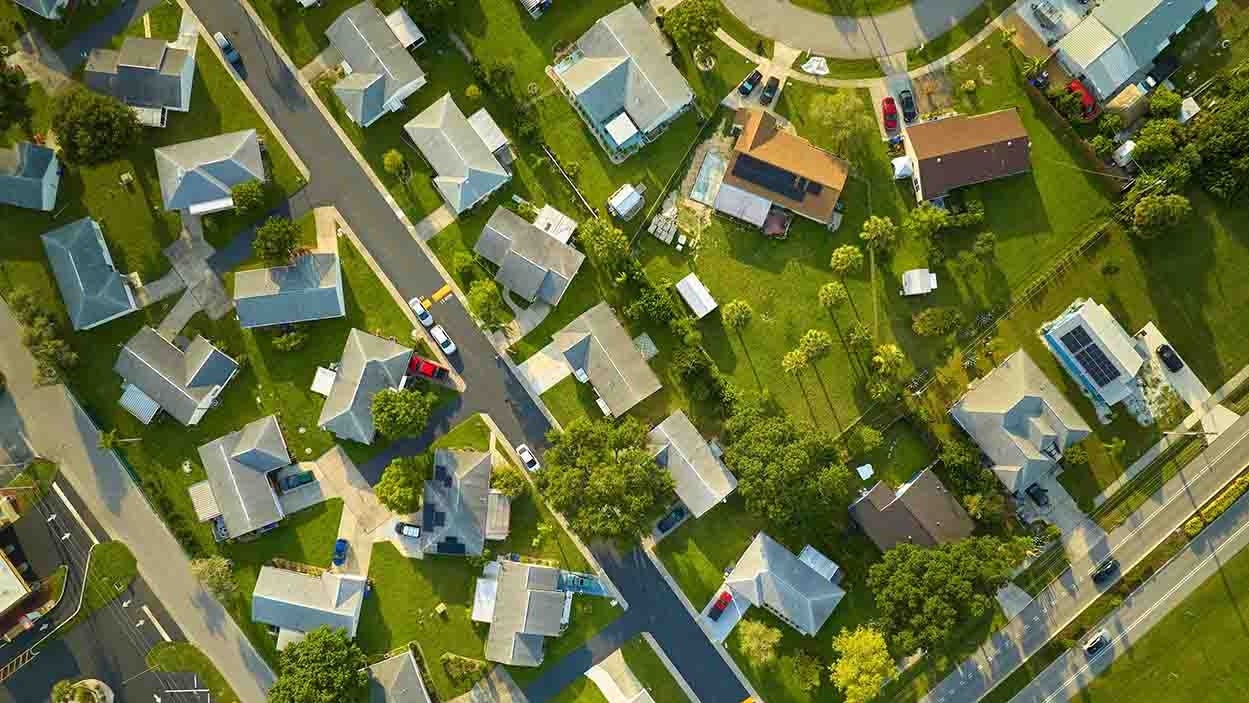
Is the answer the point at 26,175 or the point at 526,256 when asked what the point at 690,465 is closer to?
the point at 526,256

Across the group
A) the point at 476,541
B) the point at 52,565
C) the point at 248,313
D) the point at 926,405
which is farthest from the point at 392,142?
the point at 926,405

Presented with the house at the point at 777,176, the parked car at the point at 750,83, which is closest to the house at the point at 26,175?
the house at the point at 777,176

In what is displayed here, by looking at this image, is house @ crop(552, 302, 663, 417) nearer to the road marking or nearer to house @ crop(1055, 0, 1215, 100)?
the road marking

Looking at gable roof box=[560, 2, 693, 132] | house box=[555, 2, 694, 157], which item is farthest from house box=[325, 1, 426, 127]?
gable roof box=[560, 2, 693, 132]

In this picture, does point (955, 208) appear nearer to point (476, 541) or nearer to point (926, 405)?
point (926, 405)

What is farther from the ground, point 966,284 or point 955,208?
point 955,208

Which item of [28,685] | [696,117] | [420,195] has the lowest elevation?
[28,685]

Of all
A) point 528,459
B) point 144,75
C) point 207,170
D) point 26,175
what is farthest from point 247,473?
point 144,75
